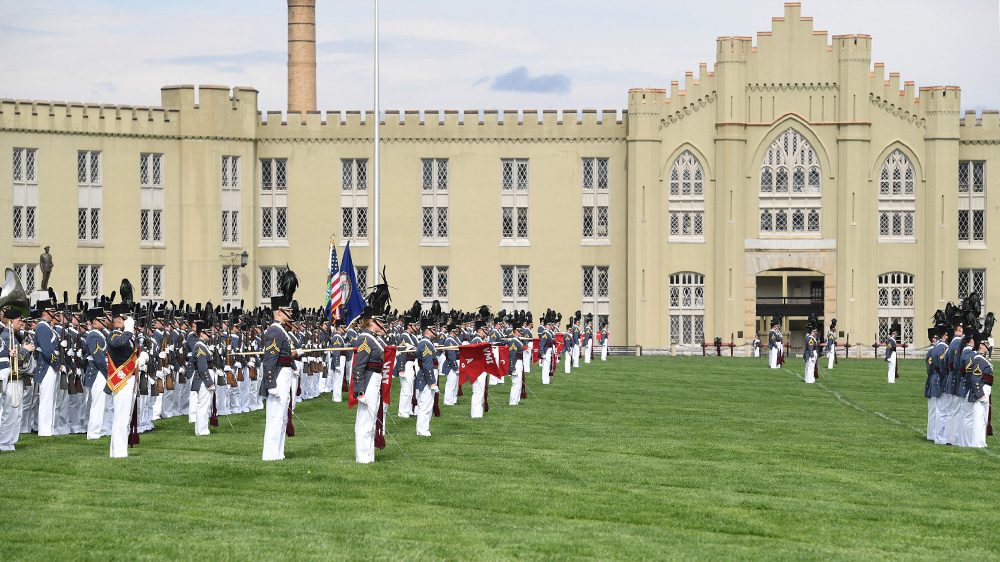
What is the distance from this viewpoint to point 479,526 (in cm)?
1744

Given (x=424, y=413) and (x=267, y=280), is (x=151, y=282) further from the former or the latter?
(x=424, y=413)

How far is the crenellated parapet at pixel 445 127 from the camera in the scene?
239 feet

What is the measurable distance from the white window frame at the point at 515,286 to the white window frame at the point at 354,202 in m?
6.60

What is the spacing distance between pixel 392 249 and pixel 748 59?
18.3 meters

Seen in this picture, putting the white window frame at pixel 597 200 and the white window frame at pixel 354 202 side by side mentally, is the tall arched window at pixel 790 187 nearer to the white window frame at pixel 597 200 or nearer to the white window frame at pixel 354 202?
the white window frame at pixel 597 200

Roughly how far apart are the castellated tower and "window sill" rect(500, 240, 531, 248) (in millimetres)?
11598

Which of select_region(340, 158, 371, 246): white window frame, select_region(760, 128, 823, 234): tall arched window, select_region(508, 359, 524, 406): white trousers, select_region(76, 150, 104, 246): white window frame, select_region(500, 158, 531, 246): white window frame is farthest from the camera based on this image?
select_region(500, 158, 531, 246): white window frame

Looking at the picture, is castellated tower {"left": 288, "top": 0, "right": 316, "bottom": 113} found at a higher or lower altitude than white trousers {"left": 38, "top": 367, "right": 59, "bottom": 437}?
higher

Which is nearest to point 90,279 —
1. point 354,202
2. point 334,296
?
point 354,202

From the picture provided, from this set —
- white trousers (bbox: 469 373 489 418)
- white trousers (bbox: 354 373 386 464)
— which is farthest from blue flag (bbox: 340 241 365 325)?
white trousers (bbox: 354 373 386 464)

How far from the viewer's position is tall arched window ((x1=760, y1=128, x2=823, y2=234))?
236ft

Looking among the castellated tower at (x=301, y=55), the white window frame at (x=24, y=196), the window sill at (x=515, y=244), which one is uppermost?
the castellated tower at (x=301, y=55)

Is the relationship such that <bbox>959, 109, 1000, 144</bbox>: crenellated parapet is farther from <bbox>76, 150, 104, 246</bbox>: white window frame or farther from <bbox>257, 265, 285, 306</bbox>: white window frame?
<bbox>76, 150, 104, 246</bbox>: white window frame

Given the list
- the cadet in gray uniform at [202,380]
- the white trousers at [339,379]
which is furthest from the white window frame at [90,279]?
the cadet in gray uniform at [202,380]
